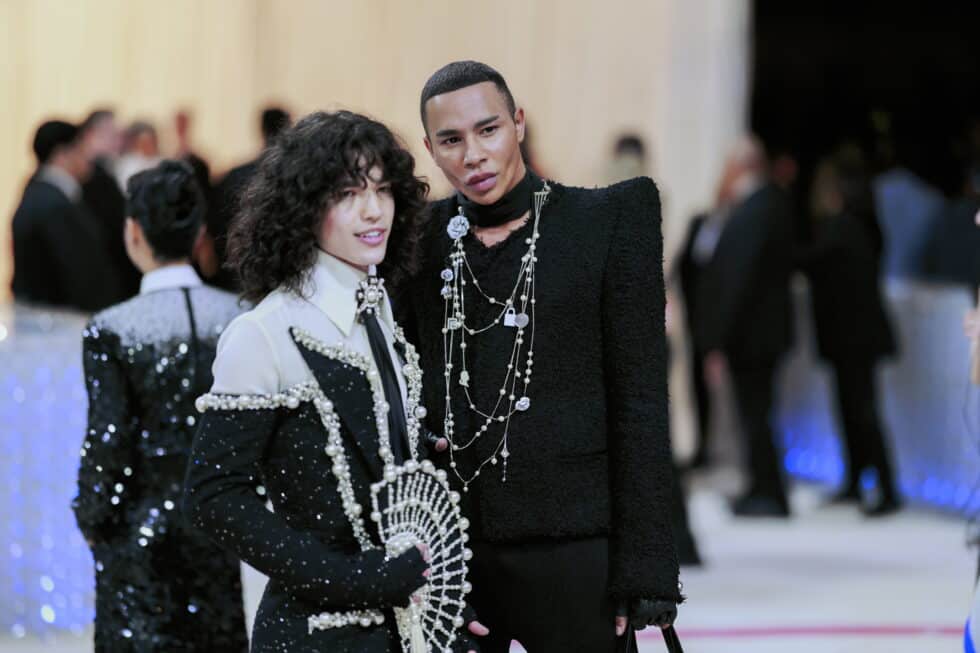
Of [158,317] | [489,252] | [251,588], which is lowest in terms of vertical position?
[251,588]

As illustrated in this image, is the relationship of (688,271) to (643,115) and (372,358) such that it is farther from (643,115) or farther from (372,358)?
(372,358)

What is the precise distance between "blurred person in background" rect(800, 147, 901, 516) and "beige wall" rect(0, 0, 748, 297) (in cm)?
254

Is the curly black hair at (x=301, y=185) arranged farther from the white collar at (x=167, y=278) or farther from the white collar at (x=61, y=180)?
the white collar at (x=61, y=180)

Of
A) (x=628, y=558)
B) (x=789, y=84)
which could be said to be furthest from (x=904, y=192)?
(x=628, y=558)

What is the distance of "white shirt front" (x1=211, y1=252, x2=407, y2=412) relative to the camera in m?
2.32

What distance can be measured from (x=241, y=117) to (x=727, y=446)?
3921mm

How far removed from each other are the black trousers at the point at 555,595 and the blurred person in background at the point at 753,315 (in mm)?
4730

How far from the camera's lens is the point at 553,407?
2615 mm

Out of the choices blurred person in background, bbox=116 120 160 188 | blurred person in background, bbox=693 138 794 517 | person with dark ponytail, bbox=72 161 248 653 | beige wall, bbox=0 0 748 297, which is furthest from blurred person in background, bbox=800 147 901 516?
person with dark ponytail, bbox=72 161 248 653

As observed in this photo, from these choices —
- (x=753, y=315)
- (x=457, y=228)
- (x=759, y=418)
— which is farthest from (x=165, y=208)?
(x=759, y=418)

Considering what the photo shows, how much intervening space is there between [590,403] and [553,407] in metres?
0.06

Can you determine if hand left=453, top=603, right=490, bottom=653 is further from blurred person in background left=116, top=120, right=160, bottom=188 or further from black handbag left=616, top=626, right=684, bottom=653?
blurred person in background left=116, top=120, right=160, bottom=188

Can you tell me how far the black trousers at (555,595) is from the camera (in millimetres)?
2615

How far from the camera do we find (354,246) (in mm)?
2406
